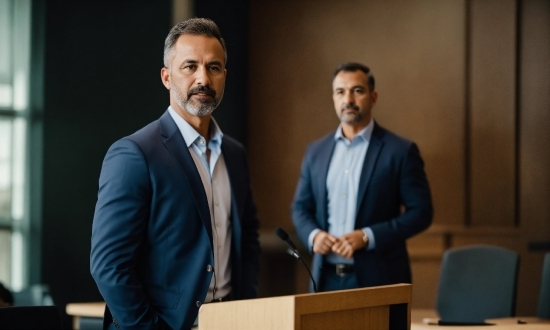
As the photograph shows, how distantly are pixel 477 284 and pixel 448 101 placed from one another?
1.87m

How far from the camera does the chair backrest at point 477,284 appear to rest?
452cm

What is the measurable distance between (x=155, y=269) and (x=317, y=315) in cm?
78

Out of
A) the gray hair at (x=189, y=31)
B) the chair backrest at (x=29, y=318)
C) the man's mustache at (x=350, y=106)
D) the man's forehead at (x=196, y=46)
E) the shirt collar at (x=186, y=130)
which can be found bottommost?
the chair backrest at (x=29, y=318)

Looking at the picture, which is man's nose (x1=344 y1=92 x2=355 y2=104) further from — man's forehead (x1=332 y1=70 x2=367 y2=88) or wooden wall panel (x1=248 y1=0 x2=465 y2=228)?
wooden wall panel (x1=248 y1=0 x2=465 y2=228)

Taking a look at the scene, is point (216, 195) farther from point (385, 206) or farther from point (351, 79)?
point (351, 79)

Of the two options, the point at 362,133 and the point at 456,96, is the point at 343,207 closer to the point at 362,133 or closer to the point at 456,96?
the point at 362,133

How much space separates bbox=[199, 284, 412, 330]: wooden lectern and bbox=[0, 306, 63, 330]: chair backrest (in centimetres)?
49

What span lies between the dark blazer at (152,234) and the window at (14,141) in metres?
3.12

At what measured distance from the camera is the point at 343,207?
4.46 metres

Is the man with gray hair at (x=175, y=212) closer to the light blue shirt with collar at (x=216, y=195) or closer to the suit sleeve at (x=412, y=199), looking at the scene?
the light blue shirt with collar at (x=216, y=195)

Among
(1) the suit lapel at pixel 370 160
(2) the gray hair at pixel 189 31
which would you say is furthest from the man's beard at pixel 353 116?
(2) the gray hair at pixel 189 31

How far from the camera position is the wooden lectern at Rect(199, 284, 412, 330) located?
6.73 ft

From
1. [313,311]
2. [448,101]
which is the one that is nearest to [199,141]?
[313,311]

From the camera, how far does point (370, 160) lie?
443 cm
